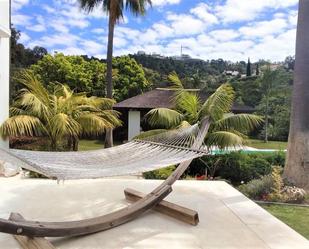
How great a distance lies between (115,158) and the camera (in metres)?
5.27

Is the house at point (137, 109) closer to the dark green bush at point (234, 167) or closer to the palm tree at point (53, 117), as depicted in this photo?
the palm tree at point (53, 117)

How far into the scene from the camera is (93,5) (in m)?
15.1

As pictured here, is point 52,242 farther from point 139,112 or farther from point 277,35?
point 277,35

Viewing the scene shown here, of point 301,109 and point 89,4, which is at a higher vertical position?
point 89,4

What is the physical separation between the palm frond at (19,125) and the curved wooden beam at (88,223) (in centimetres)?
534

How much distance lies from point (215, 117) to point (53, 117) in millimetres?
4376

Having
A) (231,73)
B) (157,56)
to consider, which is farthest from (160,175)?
(231,73)

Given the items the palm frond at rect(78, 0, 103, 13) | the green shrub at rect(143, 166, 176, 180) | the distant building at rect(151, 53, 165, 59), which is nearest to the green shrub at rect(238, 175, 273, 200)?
the green shrub at rect(143, 166, 176, 180)

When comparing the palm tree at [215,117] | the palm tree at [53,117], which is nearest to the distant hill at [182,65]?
→ the palm tree at [53,117]

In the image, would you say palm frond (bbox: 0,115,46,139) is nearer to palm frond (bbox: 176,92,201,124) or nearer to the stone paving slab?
the stone paving slab

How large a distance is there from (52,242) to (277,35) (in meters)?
21.1

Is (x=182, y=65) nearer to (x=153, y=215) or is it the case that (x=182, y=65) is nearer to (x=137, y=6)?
(x=137, y=6)

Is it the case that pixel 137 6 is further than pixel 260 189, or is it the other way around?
pixel 137 6

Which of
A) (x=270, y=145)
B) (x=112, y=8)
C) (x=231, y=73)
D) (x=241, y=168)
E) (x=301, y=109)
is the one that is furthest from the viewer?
(x=231, y=73)
